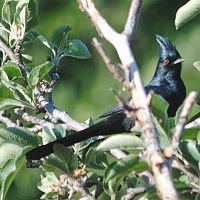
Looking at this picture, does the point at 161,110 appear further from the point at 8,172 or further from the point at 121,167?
the point at 8,172

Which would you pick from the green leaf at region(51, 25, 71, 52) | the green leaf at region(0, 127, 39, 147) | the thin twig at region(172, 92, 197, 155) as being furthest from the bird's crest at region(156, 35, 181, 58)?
the thin twig at region(172, 92, 197, 155)

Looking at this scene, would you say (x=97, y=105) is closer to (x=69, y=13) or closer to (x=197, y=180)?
(x=69, y=13)

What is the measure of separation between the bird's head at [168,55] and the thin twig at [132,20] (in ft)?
7.67

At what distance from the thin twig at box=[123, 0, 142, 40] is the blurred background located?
13.9 feet

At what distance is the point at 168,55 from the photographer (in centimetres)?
448

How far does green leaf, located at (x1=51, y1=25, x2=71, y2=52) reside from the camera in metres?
2.93

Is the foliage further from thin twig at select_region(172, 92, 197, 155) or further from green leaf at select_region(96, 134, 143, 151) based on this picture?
thin twig at select_region(172, 92, 197, 155)

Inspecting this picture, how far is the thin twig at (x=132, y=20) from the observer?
1.73 m

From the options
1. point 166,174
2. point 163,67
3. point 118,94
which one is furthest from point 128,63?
point 163,67

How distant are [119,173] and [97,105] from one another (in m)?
4.47

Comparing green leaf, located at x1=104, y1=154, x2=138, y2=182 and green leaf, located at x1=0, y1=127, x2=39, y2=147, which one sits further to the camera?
green leaf, located at x1=0, y1=127, x2=39, y2=147

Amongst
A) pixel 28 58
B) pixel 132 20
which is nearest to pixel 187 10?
pixel 132 20

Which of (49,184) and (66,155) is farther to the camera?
(49,184)

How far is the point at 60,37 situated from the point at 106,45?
3727 millimetres
